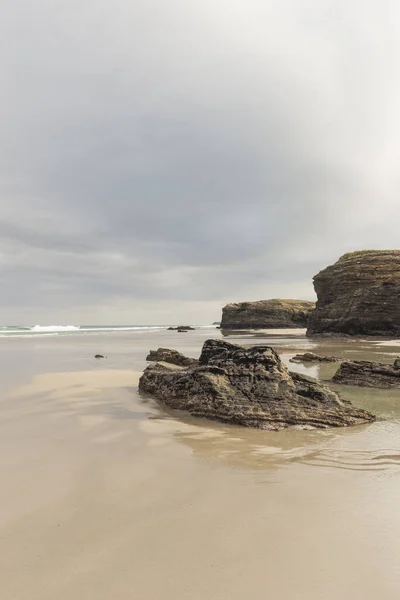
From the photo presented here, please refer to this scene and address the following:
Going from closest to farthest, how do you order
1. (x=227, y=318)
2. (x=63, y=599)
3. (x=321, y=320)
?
(x=63, y=599)
(x=321, y=320)
(x=227, y=318)

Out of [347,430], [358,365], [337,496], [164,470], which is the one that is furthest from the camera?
[358,365]

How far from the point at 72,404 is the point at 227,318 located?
100 m

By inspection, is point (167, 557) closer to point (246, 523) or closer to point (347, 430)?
point (246, 523)

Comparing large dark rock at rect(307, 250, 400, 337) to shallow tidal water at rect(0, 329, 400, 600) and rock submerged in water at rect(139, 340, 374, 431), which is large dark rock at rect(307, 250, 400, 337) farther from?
shallow tidal water at rect(0, 329, 400, 600)

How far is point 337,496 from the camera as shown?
15.0 ft

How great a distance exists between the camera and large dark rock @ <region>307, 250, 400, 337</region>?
5075cm

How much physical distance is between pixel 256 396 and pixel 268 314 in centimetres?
9320

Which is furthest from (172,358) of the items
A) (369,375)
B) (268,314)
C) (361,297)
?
(268,314)

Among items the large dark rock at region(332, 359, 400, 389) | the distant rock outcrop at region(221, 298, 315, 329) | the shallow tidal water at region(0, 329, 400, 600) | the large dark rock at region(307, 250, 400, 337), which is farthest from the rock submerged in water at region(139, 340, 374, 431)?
the distant rock outcrop at region(221, 298, 315, 329)

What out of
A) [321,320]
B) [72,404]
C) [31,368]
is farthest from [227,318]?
[72,404]

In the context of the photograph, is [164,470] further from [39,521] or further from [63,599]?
[63,599]

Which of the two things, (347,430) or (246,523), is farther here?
(347,430)

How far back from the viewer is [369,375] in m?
13.8

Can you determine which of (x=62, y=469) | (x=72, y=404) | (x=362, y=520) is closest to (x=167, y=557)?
(x=362, y=520)
